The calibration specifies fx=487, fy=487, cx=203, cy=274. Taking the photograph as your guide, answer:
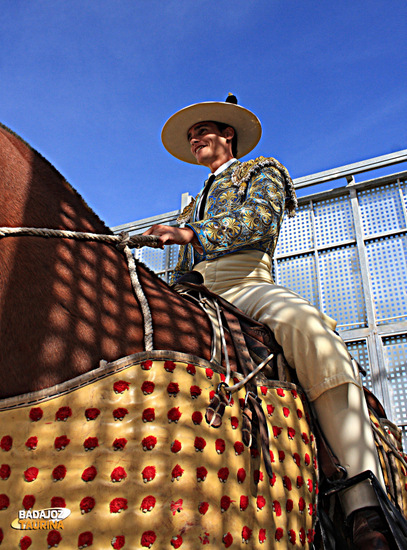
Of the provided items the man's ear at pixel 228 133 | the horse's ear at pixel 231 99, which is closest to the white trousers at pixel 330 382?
the man's ear at pixel 228 133

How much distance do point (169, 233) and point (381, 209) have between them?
432 centimetres

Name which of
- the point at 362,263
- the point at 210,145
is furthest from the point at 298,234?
the point at 210,145

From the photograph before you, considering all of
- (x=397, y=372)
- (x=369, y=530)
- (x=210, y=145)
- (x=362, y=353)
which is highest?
(x=210, y=145)

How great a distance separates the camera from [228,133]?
8.98 feet

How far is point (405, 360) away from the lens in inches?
186

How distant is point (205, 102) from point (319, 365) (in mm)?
1641

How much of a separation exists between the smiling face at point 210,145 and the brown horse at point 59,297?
4.23 feet

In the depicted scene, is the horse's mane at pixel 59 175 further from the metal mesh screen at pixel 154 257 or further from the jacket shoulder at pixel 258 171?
the metal mesh screen at pixel 154 257

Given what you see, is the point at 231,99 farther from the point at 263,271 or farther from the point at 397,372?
the point at 397,372

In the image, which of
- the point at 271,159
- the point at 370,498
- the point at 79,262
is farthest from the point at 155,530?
the point at 271,159

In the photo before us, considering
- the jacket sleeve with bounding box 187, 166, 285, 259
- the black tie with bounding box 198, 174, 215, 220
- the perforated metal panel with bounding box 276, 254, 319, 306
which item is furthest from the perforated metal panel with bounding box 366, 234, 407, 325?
the jacket sleeve with bounding box 187, 166, 285, 259

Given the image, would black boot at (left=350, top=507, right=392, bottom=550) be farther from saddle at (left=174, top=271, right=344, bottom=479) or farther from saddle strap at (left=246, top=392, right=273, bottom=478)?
saddle strap at (left=246, top=392, right=273, bottom=478)

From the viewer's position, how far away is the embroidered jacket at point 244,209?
6.29 ft

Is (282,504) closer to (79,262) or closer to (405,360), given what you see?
(79,262)
